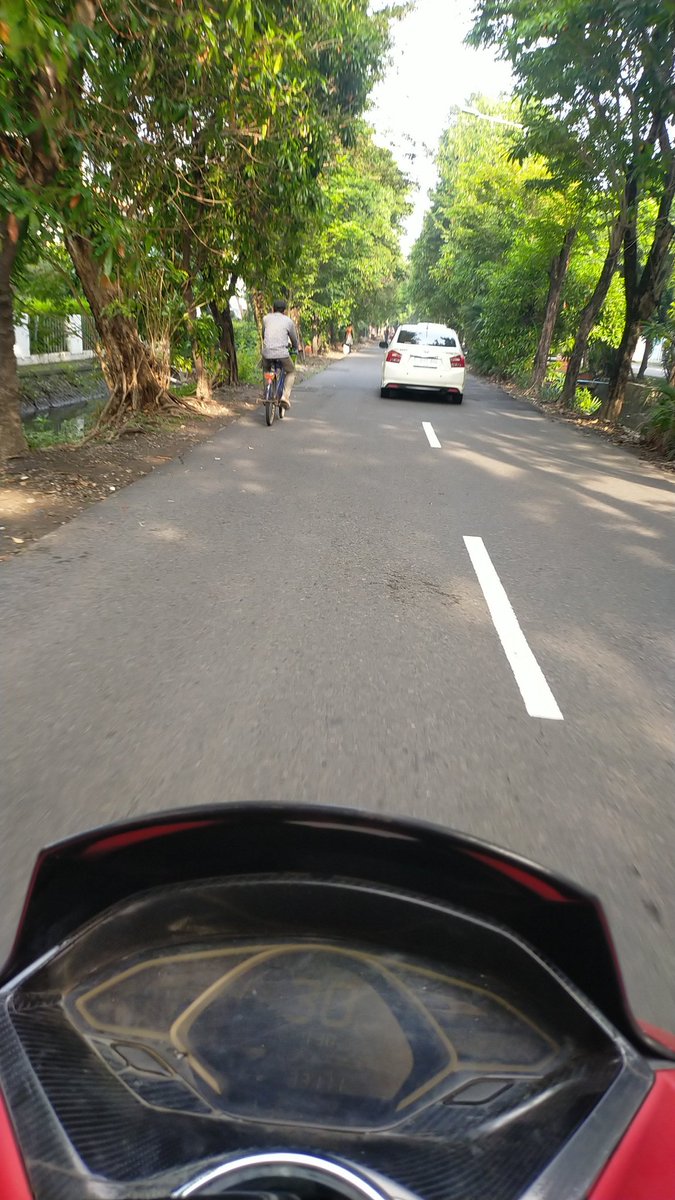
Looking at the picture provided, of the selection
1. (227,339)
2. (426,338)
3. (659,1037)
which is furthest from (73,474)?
(426,338)

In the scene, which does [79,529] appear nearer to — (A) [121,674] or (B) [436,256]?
(A) [121,674]

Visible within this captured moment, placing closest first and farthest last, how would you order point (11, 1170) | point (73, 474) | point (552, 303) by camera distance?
point (11, 1170) → point (73, 474) → point (552, 303)

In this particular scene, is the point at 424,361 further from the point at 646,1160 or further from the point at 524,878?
the point at 646,1160

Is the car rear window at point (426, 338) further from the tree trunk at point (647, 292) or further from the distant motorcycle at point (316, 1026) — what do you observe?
the distant motorcycle at point (316, 1026)

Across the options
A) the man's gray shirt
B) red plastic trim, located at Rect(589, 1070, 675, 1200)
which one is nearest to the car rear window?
the man's gray shirt

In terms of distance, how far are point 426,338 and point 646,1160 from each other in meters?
20.3

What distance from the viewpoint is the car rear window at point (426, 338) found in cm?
1997

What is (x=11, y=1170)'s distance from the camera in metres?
0.94

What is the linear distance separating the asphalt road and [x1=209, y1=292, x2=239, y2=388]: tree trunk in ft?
36.3

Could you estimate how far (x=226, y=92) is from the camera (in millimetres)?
9734

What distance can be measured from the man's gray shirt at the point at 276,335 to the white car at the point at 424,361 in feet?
21.1

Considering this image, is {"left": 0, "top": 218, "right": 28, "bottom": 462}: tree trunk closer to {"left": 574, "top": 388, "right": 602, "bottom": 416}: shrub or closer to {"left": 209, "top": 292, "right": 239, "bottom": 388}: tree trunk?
{"left": 209, "top": 292, "right": 239, "bottom": 388}: tree trunk

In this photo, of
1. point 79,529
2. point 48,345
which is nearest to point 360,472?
point 79,529

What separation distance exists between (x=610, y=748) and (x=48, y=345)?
71.9ft
